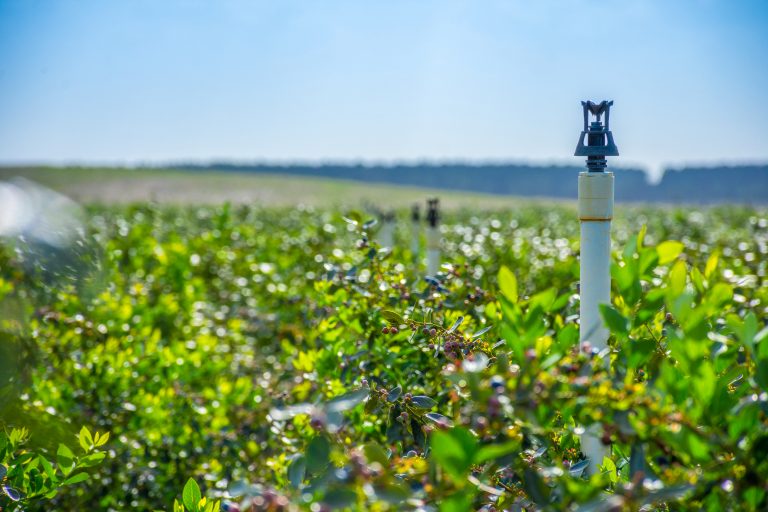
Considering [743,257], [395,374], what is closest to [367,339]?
[395,374]

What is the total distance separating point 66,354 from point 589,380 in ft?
9.56

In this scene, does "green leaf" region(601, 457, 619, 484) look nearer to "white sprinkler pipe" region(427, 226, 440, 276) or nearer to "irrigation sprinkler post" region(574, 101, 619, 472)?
"irrigation sprinkler post" region(574, 101, 619, 472)

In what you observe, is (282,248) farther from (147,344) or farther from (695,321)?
(695,321)

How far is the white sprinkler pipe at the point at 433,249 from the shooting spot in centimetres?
423

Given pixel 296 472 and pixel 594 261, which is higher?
pixel 594 261

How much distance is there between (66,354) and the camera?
349cm

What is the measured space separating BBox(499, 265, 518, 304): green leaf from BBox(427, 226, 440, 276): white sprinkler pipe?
280 cm

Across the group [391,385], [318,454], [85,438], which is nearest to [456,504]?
[318,454]

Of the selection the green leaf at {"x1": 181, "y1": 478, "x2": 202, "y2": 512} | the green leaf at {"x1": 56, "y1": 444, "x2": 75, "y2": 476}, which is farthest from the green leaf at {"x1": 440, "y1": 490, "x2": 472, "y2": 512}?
the green leaf at {"x1": 56, "y1": 444, "x2": 75, "y2": 476}

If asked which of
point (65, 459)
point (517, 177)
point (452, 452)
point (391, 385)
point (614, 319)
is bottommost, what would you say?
point (65, 459)

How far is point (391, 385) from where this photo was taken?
7.27 ft

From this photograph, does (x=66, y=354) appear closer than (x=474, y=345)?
No

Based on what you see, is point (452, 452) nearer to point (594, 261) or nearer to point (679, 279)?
point (679, 279)

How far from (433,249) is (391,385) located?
7.11ft
